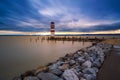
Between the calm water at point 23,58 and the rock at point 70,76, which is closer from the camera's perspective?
the rock at point 70,76

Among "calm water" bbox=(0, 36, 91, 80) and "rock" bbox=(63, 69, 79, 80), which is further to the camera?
"calm water" bbox=(0, 36, 91, 80)

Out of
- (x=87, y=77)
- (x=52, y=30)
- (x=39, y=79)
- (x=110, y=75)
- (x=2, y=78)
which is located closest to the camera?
(x=39, y=79)

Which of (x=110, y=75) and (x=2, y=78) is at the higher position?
(x=110, y=75)

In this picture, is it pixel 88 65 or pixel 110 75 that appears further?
pixel 88 65

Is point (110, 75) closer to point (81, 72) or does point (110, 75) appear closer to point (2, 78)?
point (81, 72)

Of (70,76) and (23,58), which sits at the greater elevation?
(70,76)

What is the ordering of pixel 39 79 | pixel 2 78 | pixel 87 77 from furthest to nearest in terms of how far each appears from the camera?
pixel 2 78
pixel 87 77
pixel 39 79

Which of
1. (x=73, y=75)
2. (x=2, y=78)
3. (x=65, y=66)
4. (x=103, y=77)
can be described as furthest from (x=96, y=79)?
(x=2, y=78)

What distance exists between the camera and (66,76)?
3.72 meters

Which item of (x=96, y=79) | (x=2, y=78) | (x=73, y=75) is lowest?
(x=2, y=78)

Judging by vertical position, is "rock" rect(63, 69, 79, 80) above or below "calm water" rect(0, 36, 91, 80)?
above

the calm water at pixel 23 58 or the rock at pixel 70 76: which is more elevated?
the rock at pixel 70 76

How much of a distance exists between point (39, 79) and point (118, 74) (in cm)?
282

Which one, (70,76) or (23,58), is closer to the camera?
(70,76)
